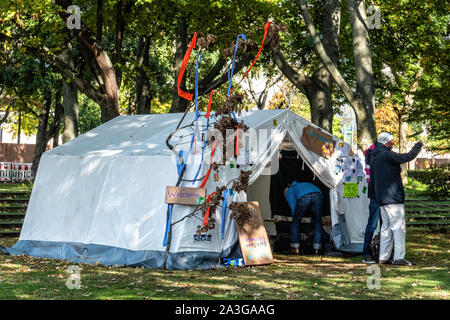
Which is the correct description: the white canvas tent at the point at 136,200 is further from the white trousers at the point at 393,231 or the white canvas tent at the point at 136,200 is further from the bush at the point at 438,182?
the bush at the point at 438,182

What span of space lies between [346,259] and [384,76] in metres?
17.0

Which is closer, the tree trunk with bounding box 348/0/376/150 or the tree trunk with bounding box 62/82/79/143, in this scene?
the tree trunk with bounding box 348/0/376/150

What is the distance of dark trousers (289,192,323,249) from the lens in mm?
11906

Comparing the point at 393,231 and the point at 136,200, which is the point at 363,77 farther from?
the point at 136,200

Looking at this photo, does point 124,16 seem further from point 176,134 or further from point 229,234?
point 229,234

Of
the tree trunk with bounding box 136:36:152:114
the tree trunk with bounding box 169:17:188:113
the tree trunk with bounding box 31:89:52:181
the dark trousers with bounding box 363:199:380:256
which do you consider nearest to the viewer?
the dark trousers with bounding box 363:199:380:256

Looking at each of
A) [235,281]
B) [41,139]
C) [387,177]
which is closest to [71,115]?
[41,139]

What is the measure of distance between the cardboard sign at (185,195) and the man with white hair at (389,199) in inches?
107

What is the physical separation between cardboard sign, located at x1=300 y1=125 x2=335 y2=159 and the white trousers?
226 centimetres

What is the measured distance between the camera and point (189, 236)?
10109mm

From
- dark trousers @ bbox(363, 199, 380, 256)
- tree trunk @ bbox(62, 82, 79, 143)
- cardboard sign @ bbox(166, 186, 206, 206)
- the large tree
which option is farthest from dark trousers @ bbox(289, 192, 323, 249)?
tree trunk @ bbox(62, 82, 79, 143)

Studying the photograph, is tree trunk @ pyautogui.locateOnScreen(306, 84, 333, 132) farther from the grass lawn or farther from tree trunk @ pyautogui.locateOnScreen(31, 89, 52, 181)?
tree trunk @ pyautogui.locateOnScreen(31, 89, 52, 181)

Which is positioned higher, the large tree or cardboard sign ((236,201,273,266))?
the large tree
